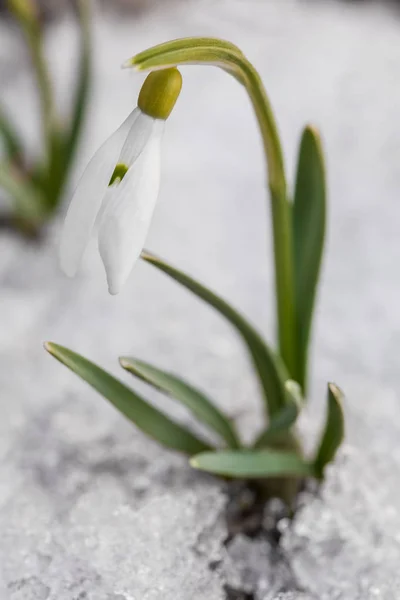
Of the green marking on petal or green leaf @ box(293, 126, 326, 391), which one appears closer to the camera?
the green marking on petal

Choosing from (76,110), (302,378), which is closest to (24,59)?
(76,110)

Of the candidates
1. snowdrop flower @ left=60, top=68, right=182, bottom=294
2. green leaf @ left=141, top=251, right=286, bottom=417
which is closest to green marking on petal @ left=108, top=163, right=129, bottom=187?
snowdrop flower @ left=60, top=68, right=182, bottom=294

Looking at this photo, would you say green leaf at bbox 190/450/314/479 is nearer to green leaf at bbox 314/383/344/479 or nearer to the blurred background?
green leaf at bbox 314/383/344/479

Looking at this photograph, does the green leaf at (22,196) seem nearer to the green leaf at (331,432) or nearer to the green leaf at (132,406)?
the green leaf at (132,406)

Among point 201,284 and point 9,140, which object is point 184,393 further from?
point 9,140

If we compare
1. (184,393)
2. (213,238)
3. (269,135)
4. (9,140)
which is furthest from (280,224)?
(9,140)
